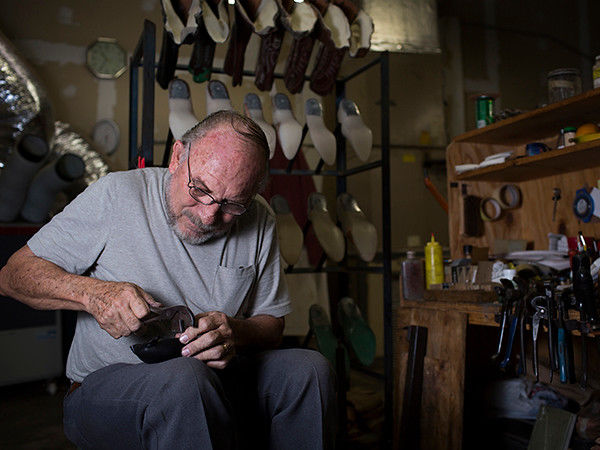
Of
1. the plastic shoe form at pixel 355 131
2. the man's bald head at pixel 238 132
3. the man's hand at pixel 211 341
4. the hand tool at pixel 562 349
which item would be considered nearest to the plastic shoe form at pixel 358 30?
the plastic shoe form at pixel 355 131

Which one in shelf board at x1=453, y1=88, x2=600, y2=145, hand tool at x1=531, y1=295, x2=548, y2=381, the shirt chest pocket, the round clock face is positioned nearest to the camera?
the shirt chest pocket

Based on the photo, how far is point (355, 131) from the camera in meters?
2.51

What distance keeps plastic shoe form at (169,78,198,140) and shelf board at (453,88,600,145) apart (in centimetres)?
123

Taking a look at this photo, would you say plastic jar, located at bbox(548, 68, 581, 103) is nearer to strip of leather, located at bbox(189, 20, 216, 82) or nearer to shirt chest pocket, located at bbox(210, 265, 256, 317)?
strip of leather, located at bbox(189, 20, 216, 82)

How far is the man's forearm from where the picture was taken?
4.03 feet

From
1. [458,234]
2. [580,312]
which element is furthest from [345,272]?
[580,312]

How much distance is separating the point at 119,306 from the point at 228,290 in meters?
0.35

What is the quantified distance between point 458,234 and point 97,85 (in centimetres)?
→ 346

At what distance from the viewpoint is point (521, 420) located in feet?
6.88

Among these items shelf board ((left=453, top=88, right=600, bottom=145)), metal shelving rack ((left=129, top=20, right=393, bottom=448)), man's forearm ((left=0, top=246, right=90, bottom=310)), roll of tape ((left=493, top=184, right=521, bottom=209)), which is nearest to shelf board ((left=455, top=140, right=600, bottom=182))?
roll of tape ((left=493, top=184, right=521, bottom=209))

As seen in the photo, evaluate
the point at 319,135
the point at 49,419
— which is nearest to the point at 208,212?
the point at 319,135

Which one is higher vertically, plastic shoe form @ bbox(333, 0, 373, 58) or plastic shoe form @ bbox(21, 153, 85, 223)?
plastic shoe form @ bbox(333, 0, 373, 58)

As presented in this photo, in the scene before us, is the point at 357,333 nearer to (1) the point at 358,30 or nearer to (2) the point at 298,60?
(2) the point at 298,60

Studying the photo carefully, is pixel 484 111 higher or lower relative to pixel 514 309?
higher
